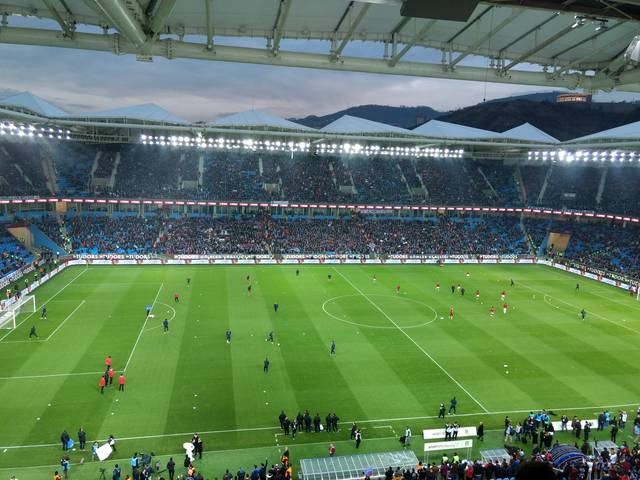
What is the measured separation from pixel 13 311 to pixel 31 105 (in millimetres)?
33884

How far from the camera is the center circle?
3784 centimetres

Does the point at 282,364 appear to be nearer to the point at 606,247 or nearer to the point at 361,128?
the point at 361,128

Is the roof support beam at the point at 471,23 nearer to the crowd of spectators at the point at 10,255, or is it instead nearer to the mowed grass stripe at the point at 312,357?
the mowed grass stripe at the point at 312,357

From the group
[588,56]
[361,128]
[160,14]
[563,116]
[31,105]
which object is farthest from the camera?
[563,116]

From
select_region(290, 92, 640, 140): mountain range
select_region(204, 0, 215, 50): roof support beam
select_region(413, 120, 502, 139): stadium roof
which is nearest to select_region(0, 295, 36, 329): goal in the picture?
select_region(204, 0, 215, 50): roof support beam

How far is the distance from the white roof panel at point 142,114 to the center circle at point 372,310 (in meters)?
35.6

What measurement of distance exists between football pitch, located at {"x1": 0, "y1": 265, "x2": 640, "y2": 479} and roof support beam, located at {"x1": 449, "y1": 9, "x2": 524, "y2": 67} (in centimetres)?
1776

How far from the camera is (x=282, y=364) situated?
29.4 m

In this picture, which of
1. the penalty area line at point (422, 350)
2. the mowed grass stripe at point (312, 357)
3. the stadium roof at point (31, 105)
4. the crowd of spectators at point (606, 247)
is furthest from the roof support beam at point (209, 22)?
the crowd of spectators at point (606, 247)

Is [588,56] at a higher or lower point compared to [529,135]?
lower

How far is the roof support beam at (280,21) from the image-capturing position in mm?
7449

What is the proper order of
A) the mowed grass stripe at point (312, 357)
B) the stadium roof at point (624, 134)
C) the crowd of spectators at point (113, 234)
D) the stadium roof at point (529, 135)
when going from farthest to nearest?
the stadium roof at point (529, 135), the crowd of spectators at point (113, 234), the stadium roof at point (624, 134), the mowed grass stripe at point (312, 357)

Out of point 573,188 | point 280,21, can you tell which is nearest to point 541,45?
point 280,21

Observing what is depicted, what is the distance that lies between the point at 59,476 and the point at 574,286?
5349cm
